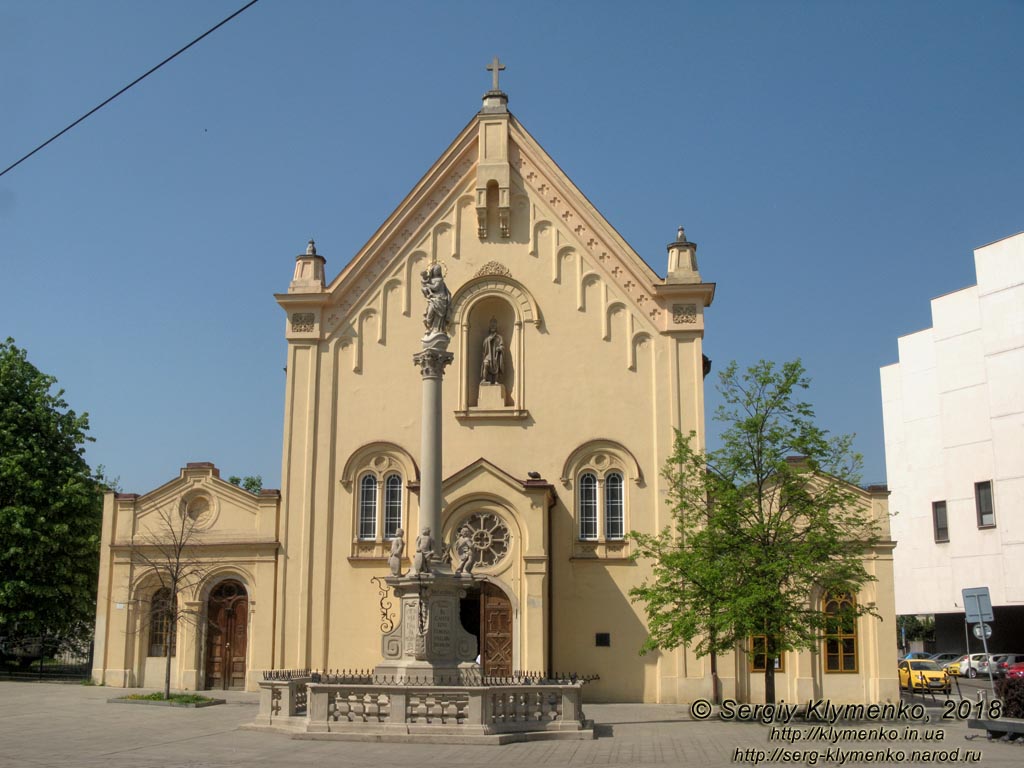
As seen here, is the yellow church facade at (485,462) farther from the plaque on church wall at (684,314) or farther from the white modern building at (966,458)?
the white modern building at (966,458)

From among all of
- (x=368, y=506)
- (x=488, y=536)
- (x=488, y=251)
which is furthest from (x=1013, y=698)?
(x=488, y=251)

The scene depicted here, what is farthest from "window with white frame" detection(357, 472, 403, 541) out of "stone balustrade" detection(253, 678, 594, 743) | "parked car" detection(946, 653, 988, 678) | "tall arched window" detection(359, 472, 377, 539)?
"parked car" detection(946, 653, 988, 678)

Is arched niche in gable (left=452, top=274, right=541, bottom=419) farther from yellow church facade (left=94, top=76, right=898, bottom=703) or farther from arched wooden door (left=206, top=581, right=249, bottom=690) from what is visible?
arched wooden door (left=206, top=581, right=249, bottom=690)

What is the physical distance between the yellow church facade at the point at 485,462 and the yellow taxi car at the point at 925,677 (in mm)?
8209

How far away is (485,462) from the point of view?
93.9 ft

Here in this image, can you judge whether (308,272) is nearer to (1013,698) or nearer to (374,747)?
(374,747)

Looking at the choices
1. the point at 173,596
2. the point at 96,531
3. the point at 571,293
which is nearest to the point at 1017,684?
the point at 571,293

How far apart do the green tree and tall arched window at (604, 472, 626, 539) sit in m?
19.1

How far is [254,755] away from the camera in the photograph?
1560cm

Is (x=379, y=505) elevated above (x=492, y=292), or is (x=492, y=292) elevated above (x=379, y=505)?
(x=492, y=292)

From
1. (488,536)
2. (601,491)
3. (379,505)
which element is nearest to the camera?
(488,536)

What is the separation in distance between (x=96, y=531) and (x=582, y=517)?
19447mm

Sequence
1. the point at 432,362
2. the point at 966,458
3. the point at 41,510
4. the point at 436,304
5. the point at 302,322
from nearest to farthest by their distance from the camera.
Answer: the point at 432,362 < the point at 436,304 < the point at 302,322 < the point at 41,510 < the point at 966,458

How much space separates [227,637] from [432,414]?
13929 mm
